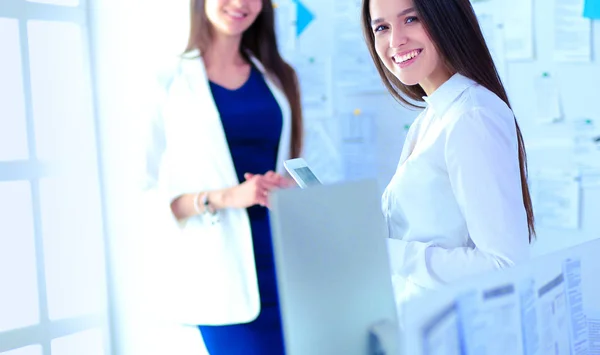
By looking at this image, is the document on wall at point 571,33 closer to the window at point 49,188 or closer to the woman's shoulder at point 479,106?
the woman's shoulder at point 479,106

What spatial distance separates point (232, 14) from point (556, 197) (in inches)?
51.1

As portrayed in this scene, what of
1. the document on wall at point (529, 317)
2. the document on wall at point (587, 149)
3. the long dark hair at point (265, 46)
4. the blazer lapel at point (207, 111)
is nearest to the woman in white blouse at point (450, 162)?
the document on wall at point (529, 317)

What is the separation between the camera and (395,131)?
2980mm

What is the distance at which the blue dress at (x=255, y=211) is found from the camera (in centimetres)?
195

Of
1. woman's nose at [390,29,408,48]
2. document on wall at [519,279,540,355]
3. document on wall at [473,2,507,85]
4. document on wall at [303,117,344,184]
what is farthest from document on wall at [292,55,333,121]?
document on wall at [519,279,540,355]

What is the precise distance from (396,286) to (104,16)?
1873 millimetres

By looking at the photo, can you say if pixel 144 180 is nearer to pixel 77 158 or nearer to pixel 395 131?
pixel 77 158

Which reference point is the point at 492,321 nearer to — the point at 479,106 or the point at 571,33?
the point at 479,106

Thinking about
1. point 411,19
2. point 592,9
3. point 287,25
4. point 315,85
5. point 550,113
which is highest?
point 287,25

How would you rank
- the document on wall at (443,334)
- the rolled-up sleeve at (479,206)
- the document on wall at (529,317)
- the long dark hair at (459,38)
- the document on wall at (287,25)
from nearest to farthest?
the document on wall at (443,334), the document on wall at (529,317), the rolled-up sleeve at (479,206), the long dark hair at (459,38), the document on wall at (287,25)

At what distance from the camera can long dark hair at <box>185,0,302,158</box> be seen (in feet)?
7.03

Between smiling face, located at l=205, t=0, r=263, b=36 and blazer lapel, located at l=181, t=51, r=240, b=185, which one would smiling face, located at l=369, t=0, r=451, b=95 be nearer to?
blazer lapel, located at l=181, t=51, r=240, b=185

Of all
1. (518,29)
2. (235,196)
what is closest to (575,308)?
(235,196)

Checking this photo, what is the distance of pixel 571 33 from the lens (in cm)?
237
